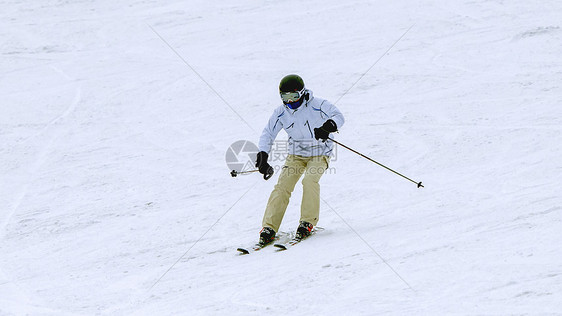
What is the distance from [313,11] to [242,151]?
24.5 feet

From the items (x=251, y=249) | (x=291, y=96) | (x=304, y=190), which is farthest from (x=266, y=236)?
(x=291, y=96)

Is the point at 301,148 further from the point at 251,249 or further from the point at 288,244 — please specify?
the point at 251,249

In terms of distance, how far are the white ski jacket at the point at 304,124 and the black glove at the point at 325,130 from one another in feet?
0.59

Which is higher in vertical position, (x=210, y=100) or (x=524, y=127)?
(x=524, y=127)

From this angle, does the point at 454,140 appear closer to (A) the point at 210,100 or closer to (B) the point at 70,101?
(A) the point at 210,100

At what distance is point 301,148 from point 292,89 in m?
0.71

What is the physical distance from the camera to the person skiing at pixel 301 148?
20.8 feet

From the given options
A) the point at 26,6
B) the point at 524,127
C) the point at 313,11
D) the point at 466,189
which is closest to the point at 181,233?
the point at 466,189

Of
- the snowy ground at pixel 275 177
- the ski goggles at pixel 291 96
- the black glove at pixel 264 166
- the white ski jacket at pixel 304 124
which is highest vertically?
the ski goggles at pixel 291 96

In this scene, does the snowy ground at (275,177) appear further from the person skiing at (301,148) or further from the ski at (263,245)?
the person skiing at (301,148)

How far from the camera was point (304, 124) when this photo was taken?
21.5ft

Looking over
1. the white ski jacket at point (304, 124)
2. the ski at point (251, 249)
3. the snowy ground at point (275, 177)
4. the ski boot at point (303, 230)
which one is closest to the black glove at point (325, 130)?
the white ski jacket at point (304, 124)

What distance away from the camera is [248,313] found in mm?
4562

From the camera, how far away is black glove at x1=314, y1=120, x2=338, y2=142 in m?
6.24
